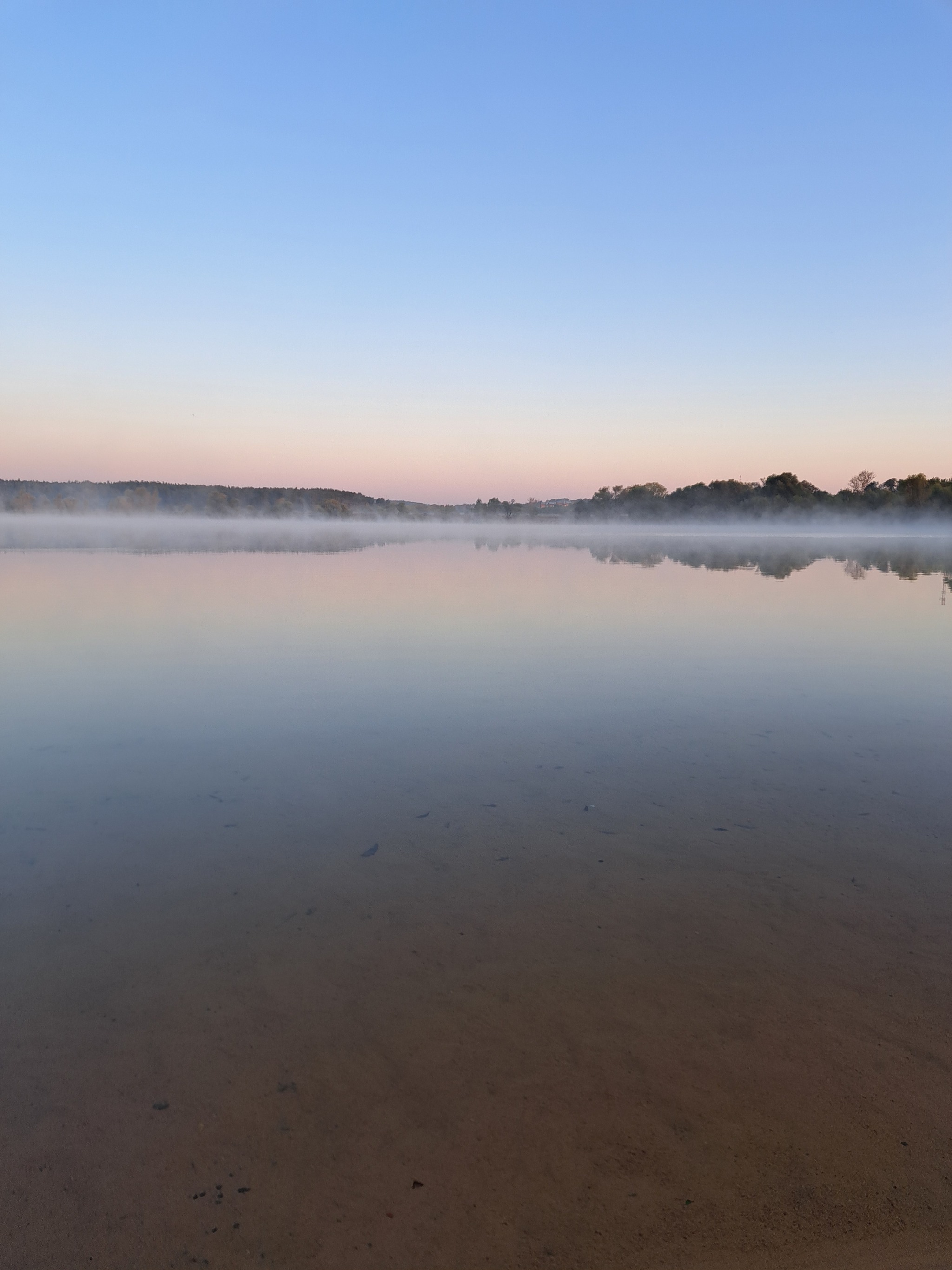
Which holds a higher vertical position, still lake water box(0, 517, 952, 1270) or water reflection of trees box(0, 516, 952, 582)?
water reflection of trees box(0, 516, 952, 582)

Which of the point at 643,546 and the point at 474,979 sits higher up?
the point at 643,546

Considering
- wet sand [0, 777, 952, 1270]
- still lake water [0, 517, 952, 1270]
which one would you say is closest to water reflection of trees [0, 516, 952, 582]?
still lake water [0, 517, 952, 1270]

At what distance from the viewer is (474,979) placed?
360 cm

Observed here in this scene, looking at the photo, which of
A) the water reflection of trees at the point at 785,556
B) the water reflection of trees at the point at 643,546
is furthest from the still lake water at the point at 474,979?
the water reflection of trees at the point at 643,546

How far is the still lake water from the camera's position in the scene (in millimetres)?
2439

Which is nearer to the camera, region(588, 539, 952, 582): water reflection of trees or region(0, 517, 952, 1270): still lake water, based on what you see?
region(0, 517, 952, 1270): still lake water

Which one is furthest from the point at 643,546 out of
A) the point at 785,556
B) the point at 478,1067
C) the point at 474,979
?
the point at 478,1067

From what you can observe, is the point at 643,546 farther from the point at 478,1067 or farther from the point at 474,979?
the point at 478,1067

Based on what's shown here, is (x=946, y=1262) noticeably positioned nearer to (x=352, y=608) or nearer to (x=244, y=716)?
(x=244, y=716)

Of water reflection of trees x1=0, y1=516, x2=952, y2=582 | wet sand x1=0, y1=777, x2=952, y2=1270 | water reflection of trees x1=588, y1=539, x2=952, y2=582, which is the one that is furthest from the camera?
water reflection of trees x1=0, y1=516, x2=952, y2=582

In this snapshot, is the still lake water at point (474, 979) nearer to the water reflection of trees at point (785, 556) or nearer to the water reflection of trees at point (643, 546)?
the water reflection of trees at point (785, 556)

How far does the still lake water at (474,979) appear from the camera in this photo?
8.00 ft

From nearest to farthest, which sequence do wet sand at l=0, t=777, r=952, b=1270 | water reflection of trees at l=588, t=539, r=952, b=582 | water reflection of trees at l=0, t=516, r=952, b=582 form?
wet sand at l=0, t=777, r=952, b=1270 < water reflection of trees at l=588, t=539, r=952, b=582 < water reflection of trees at l=0, t=516, r=952, b=582

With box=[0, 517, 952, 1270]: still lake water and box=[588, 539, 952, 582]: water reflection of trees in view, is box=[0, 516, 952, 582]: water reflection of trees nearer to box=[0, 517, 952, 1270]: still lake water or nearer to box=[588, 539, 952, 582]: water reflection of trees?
box=[588, 539, 952, 582]: water reflection of trees
